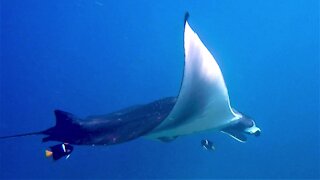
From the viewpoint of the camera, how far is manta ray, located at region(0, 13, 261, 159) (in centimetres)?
348

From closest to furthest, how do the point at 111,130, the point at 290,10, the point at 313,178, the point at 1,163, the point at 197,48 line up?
the point at 197,48 < the point at 111,130 < the point at 313,178 < the point at 1,163 < the point at 290,10

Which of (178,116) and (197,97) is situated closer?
(197,97)

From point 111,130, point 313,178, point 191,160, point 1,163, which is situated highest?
point 1,163

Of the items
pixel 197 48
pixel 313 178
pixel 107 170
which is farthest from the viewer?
pixel 313 178

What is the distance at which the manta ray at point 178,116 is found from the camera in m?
3.48

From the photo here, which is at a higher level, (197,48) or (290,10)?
(290,10)

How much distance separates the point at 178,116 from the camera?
3.95 meters

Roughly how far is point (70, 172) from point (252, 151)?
686cm

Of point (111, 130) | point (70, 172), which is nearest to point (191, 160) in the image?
point (70, 172)

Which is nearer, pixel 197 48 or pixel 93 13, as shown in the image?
pixel 197 48

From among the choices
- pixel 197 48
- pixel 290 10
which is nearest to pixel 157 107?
pixel 197 48

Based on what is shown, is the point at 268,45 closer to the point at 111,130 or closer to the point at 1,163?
the point at 1,163

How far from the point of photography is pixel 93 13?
18.8m

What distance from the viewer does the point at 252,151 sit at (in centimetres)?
1405
